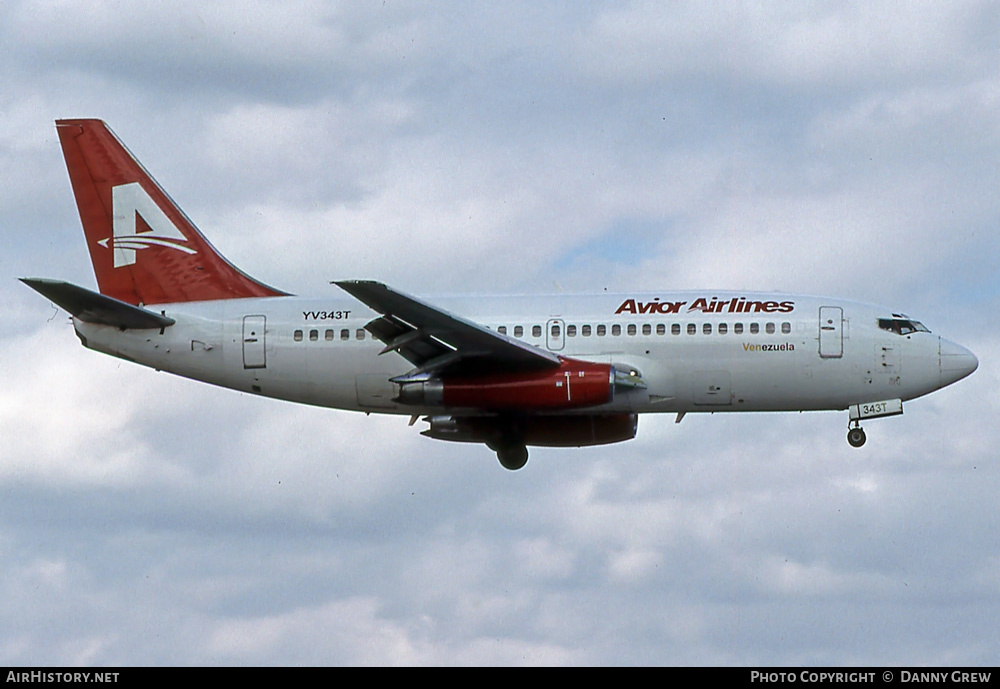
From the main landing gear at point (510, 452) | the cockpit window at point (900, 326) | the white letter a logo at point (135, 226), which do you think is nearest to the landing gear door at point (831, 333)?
the cockpit window at point (900, 326)

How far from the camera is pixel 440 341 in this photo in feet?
162

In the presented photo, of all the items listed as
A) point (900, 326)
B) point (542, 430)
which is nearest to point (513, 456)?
point (542, 430)

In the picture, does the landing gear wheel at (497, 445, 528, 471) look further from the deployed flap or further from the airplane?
the deployed flap

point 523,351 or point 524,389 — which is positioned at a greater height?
point 523,351

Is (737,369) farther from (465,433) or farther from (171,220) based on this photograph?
(171,220)

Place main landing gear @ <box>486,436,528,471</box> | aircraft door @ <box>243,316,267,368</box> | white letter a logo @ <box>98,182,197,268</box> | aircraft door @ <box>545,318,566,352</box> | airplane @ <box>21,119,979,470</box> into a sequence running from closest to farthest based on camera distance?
airplane @ <box>21,119,979,470</box>, aircraft door @ <box>545,318,566,352</box>, aircraft door @ <box>243,316,267,368</box>, main landing gear @ <box>486,436,528,471</box>, white letter a logo @ <box>98,182,197,268</box>

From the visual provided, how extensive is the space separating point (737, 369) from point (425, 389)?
32.5ft

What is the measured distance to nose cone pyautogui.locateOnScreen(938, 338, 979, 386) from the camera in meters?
49.8

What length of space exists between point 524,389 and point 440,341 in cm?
305

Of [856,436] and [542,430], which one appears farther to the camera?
[542,430]

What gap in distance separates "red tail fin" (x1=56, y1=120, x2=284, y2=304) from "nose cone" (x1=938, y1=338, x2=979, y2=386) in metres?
22.3

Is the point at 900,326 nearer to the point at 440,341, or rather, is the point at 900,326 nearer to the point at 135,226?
the point at 440,341

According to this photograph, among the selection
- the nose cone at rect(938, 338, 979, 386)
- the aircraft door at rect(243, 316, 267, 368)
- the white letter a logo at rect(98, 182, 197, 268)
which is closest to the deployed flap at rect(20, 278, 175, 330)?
the aircraft door at rect(243, 316, 267, 368)

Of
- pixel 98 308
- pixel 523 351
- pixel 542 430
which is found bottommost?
pixel 542 430
